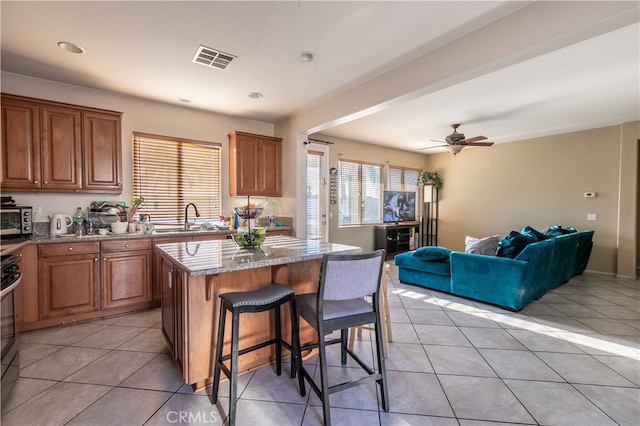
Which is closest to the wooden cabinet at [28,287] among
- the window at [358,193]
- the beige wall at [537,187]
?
the window at [358,193]

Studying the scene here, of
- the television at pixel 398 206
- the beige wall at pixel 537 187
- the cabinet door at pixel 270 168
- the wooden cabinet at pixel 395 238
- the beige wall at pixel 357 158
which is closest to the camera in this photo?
the cabinet door at pixel 270 168

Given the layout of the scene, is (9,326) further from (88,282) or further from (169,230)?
(169,230)

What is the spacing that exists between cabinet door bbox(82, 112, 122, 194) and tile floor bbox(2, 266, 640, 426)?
1641 millimetres

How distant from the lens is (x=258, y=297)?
1856 millimetres

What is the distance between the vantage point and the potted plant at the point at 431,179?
25.2 feet

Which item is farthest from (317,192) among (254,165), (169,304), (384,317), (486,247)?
(169,304)

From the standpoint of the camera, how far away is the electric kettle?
3.26m

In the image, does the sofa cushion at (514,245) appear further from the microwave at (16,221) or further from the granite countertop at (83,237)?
the microwave at (16,221)

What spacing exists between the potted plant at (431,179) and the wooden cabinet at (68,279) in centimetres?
714

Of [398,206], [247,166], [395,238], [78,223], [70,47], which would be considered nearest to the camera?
[70,47]

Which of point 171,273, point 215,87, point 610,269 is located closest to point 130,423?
point 171,273

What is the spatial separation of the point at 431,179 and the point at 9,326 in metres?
7.92

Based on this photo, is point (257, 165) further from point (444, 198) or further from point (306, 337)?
point (444, 198)

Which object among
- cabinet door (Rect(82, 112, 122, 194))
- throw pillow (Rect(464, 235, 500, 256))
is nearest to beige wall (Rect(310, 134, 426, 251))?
throw pillow (Rect(464, 235, 500, 256))
